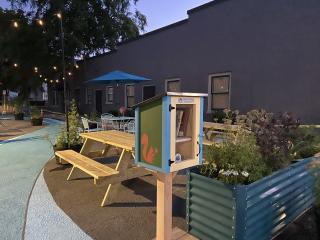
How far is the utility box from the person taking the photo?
2.02 m

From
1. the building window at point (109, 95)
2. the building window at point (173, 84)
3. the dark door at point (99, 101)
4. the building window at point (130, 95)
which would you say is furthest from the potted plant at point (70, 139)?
the dark door at point (99, 101)

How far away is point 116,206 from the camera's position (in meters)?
3.44

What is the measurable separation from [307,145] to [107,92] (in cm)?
1275

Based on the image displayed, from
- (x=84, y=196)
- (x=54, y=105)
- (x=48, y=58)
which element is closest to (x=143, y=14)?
(x=48, y=58)

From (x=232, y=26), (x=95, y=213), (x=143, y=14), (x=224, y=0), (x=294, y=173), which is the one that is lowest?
(x=95, y=213)

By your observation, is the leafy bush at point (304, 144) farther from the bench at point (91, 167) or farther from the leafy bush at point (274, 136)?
the bench at point (91, 167)

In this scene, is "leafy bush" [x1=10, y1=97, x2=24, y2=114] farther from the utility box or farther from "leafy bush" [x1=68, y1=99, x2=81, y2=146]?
the utility box

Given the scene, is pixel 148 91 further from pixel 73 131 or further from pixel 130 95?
pixel 73 131

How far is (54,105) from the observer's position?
75.5 ft

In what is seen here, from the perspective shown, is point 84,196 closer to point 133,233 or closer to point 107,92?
point 133,233

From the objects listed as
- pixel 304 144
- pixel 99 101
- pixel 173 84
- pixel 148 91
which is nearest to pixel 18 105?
pixel 99 101

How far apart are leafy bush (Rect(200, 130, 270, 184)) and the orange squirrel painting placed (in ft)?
2.17

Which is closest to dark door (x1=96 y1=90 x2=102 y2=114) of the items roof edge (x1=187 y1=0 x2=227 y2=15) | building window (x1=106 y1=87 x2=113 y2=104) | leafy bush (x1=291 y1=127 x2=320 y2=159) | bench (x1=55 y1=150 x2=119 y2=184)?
building window (x1=106 y1=87 x2=113 y2=104)

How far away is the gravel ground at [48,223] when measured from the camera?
2.71 metres
